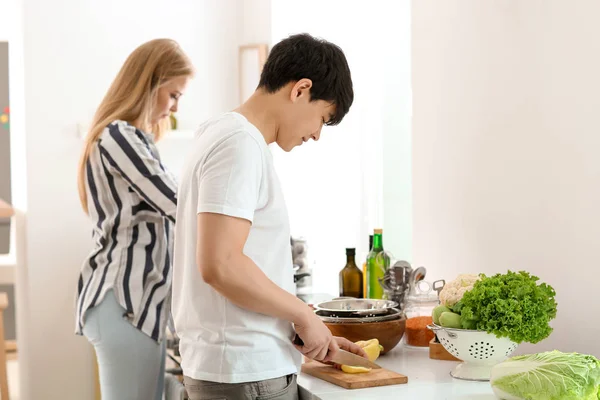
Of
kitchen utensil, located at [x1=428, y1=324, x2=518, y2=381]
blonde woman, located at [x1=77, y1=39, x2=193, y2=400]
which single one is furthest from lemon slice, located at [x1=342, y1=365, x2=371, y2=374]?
blonde woman, located at [x1=77, y1=39, x2=193, y2=400]

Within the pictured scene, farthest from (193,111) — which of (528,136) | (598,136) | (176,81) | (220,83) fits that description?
(598,136)

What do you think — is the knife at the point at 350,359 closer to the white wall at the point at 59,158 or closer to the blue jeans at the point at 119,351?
the blue jeans at the point at 119,351

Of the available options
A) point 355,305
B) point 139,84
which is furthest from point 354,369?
point 139,84

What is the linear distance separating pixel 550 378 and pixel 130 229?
129 cm

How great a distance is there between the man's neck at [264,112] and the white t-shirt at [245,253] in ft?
0.15

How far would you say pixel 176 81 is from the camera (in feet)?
7.61

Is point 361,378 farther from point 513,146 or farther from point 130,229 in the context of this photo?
point 130,229

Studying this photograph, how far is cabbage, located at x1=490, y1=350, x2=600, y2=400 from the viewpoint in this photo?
1307 mm

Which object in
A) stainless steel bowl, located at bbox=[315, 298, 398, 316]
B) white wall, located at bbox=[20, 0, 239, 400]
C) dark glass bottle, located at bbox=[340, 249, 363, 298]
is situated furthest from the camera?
white wall, located at bbox=[20, 0, 239, 400]

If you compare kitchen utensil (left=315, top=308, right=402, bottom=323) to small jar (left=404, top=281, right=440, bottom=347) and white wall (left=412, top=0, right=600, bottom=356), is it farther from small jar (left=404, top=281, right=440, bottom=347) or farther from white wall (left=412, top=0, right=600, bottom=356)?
white wall (left=412, top=0, right=600, bottom=356)

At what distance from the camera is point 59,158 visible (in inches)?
137

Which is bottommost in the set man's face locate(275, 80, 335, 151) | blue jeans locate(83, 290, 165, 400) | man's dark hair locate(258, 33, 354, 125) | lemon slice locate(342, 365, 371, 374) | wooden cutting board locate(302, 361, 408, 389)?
blue jeans locate(83, 290, 165, 400)

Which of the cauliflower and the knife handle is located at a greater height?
the cauliflower

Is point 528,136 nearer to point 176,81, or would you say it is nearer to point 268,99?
point 268,99
